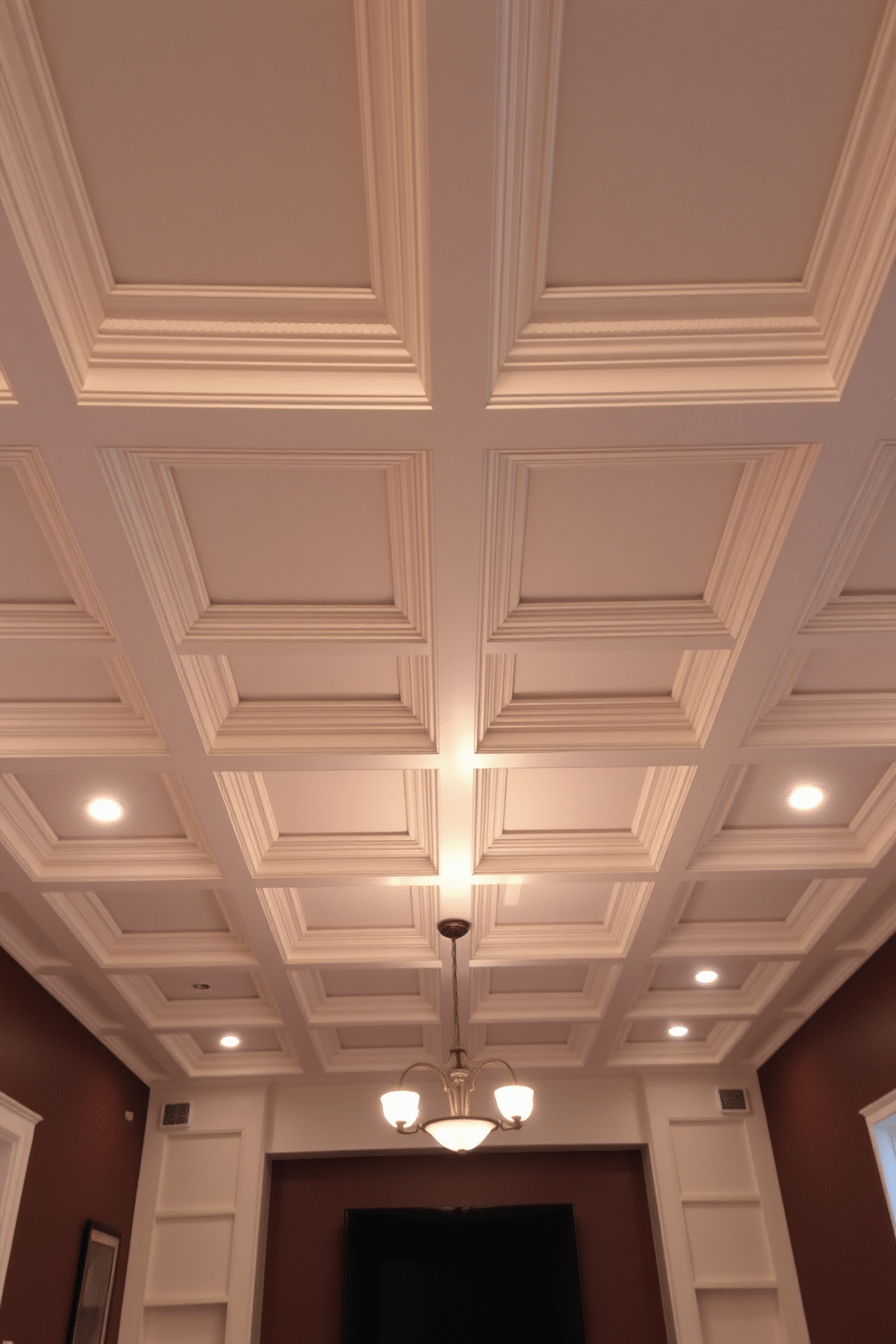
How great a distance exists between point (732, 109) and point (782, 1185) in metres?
6.54

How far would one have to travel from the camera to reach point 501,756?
11.3 ft

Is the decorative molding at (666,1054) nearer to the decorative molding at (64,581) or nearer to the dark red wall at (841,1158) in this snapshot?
the dark red wall at (841,1158)

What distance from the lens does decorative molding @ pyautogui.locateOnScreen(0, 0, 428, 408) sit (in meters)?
1.77

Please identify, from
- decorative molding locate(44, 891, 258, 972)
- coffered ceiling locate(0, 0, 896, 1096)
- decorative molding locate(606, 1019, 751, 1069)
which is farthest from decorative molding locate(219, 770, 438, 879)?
decorative molding locate(606, 1019, 751, 1069)

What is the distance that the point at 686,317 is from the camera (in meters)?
2.14

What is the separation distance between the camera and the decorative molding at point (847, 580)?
7.93ft

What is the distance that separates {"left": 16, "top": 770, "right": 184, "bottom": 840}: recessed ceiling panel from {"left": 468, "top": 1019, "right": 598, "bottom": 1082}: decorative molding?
10.5ft

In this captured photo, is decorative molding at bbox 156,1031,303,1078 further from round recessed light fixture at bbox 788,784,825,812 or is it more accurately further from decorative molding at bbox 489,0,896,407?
decorative molding at bbox 489,0,896,407

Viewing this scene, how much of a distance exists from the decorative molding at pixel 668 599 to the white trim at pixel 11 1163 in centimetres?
342

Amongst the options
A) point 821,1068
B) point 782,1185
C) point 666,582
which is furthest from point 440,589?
point 782,1185

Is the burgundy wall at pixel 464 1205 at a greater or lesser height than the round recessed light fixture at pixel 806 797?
lesser

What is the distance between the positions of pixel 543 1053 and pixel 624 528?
494 cm

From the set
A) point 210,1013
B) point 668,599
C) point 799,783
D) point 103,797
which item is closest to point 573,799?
point 799,783

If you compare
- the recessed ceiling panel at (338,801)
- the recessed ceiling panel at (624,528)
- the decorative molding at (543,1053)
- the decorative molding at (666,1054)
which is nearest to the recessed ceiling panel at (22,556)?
the recessed ceiling panel at (338,801)
